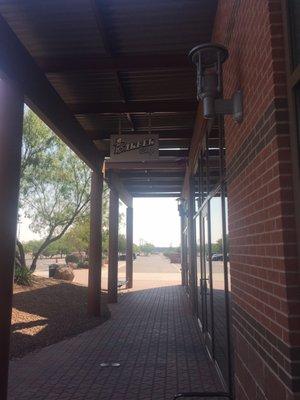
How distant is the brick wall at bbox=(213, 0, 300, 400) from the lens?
8.09 ft

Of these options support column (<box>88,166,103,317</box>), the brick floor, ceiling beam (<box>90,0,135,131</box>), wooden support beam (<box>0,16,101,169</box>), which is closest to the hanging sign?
wooden support beam (<box>0,16,101,169</box>)

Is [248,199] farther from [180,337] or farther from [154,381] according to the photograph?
[180,337]

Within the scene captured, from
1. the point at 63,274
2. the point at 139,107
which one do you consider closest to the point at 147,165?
the point at 139,107

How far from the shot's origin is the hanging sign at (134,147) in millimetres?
8625

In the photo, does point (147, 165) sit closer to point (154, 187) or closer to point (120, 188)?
point (120, 188)

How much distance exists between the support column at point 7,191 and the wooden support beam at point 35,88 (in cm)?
27

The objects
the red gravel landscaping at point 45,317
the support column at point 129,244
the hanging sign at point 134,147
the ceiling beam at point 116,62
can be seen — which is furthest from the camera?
the support column at point 129,244

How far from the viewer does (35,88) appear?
20.1ft

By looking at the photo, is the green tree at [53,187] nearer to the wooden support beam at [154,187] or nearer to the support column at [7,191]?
the wooden support beam at [154,187]

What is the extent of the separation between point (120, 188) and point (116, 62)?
10407 mm

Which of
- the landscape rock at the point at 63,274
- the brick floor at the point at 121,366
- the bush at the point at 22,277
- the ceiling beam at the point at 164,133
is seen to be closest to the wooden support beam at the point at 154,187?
the landscape rock at the point at 63,274

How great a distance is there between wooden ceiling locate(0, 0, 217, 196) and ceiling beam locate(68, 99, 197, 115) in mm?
19

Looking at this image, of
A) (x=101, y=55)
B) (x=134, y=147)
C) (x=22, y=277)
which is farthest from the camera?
(x=22, y=277)

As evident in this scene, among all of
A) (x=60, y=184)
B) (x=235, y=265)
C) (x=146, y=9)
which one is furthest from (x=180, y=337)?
(x=60, y=184)
